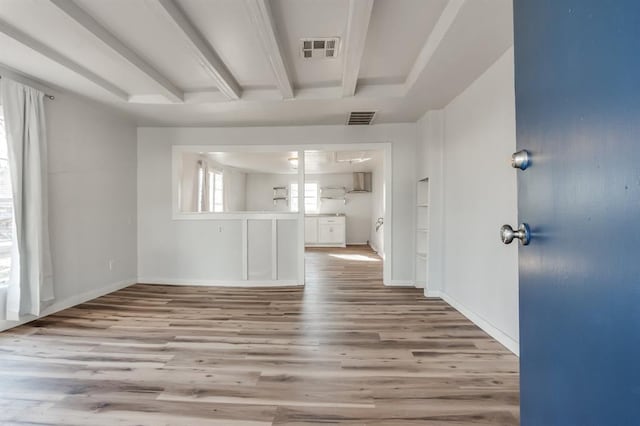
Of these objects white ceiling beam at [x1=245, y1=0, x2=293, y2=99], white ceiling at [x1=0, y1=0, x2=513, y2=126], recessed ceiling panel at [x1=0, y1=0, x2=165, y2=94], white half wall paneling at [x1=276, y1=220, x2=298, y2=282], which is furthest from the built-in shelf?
recessed ceiling panel at [x1=0, y1=0, x2=165, y2=94]

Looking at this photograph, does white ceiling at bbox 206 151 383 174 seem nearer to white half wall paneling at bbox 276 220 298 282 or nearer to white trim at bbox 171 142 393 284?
white trim at bbox 171 142 393 284

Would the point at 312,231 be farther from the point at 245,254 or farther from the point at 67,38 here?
the point at 67,38

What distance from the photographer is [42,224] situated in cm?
287

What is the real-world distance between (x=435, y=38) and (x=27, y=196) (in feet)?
12.5

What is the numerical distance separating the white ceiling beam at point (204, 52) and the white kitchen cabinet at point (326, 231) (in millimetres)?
5796

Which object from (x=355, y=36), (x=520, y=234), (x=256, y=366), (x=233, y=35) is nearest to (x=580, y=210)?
(x=520, y=234)

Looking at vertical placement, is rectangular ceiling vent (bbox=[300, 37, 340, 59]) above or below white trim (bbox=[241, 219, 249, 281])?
above

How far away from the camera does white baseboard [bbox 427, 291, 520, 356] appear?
2.25 meters

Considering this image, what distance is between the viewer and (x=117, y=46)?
2.34m

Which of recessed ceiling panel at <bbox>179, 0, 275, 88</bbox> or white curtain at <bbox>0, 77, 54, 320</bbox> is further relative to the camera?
Result: white curtain at <bbox>0, 77, 54, 320</bbox>

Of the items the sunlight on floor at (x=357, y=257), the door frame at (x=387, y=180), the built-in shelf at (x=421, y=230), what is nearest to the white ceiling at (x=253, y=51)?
the door frame at (x=387, y=180)

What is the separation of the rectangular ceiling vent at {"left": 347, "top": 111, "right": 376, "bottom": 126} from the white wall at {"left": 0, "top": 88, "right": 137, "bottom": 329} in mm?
3070

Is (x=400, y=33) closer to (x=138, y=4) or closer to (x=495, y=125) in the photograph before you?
(x=495, y=125)

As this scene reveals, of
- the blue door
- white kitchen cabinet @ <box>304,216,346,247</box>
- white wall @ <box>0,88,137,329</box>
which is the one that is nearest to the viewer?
the blue door
